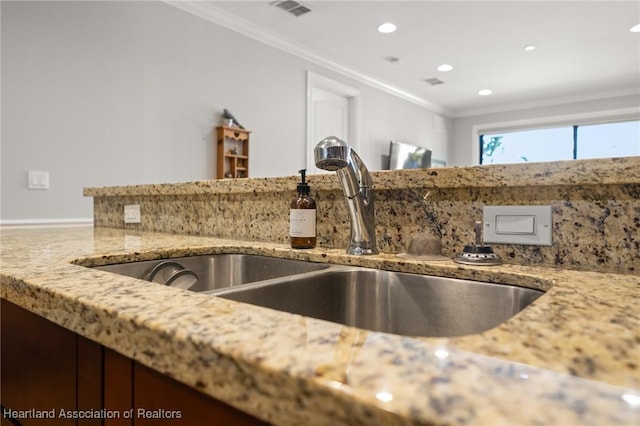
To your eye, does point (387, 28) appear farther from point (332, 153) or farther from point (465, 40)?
point (332, 153)

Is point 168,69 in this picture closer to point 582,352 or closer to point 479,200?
point 479,200

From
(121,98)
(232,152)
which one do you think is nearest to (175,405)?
(121,98)

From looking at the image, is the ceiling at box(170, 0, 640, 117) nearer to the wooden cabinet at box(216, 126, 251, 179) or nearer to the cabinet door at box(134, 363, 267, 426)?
the wooden cabinet at box(216, 126, 251, 179)

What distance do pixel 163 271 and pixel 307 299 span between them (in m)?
0.42

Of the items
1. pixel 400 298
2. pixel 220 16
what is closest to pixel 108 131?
pixel 220 16

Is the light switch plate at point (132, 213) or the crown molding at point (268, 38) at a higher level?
the crown molding at point (268, 38)

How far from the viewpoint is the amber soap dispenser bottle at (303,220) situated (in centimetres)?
100

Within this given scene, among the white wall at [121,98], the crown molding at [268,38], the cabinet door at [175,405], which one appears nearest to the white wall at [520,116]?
the crown molding at [268,38]

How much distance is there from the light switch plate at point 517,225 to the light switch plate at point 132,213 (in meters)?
1.34

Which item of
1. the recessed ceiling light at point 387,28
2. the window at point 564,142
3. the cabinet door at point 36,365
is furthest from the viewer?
the window at point 564,142

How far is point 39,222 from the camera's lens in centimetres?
253

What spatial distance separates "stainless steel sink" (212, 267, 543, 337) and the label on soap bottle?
162 millimetres

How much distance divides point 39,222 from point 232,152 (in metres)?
1.48

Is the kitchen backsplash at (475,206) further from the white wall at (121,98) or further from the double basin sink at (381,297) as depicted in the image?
the white wall at (121,98)
